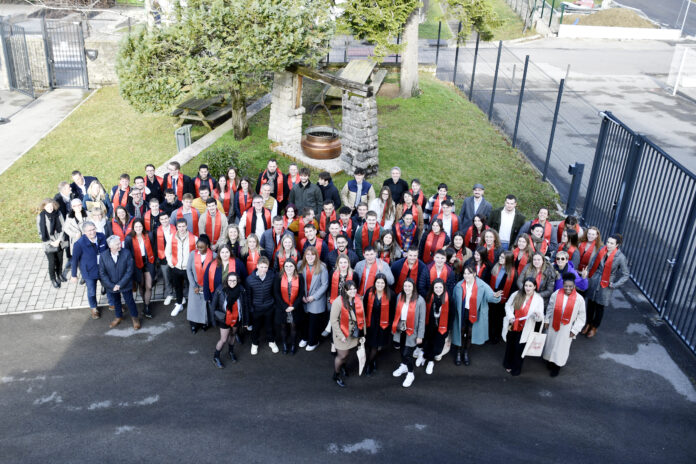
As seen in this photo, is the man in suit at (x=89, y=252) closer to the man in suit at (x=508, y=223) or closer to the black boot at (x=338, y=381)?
the black boot at (x=338, y=381)

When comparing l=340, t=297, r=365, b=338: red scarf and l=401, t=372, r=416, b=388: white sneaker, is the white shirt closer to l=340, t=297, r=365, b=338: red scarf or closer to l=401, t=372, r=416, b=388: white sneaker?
l=401, t=372, r=416, b=388: white sneaker

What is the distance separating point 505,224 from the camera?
32.2 ft

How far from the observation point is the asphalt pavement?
697 cm

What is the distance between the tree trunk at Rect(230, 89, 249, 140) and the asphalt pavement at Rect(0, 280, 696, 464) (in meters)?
7.20

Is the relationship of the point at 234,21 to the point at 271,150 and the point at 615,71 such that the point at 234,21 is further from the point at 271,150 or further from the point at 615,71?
the point at 615,71

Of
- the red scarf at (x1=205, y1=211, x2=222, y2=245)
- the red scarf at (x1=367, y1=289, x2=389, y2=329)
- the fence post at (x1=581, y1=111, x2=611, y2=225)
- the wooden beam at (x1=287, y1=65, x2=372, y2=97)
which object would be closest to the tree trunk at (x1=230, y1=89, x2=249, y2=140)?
the wooden beam at (x1=287, y1=65, x2=372, y2=97)

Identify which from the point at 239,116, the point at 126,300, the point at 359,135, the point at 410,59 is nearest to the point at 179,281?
the point at 126,300

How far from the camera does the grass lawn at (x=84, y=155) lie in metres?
12.7

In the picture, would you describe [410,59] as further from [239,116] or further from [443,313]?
[443,313]

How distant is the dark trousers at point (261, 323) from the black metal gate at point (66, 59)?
602 inches

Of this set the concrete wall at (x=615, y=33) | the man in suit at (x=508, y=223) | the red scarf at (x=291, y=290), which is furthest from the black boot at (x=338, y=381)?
the concrete wall at (x=615, y=33)

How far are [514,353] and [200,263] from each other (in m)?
4.49

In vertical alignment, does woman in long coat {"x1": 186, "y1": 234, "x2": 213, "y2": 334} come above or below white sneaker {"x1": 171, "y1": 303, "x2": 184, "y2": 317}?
above

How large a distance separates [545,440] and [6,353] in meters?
7.37
